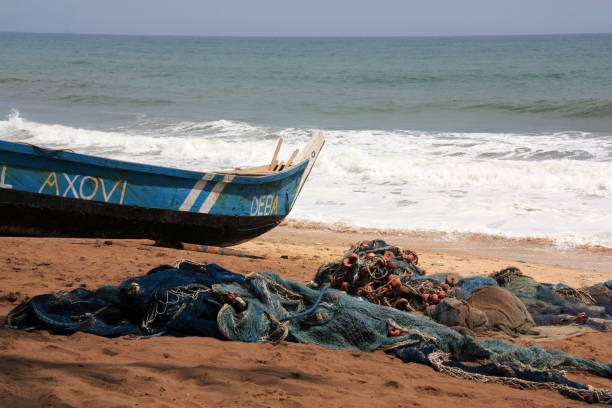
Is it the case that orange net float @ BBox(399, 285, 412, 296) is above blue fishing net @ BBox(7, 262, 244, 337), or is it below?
above

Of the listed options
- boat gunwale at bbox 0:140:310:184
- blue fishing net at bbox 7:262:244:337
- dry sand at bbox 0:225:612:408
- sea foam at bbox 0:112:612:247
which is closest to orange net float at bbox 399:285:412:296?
dry sand at bbox 0:225:612:408

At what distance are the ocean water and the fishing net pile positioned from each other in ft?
17.7

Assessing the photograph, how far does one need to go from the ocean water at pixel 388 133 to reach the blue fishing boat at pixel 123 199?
10.4ft

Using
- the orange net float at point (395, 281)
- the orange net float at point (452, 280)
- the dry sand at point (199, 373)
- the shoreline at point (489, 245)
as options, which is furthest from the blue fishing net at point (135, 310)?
the shoreline at point (489, 245)

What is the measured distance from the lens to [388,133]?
1892 centimetres

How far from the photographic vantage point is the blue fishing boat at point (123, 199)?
5910mm

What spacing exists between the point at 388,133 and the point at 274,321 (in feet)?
50.2

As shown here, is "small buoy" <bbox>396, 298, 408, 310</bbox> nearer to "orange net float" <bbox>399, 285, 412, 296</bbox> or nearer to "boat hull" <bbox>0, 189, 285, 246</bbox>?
"orange net float" <bbox>399, 285, 412, 296</bbox>

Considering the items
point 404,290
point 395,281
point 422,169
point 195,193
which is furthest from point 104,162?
point 422,169

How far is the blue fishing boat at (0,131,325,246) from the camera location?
591 cm

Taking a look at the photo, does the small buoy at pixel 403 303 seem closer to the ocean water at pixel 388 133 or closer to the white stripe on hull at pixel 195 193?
the white stripe on hull at pixel 195 193

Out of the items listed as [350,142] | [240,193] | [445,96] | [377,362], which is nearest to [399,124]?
[350,142]

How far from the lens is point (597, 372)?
13.4 feet

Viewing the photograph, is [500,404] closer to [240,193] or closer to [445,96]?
[240,193]
